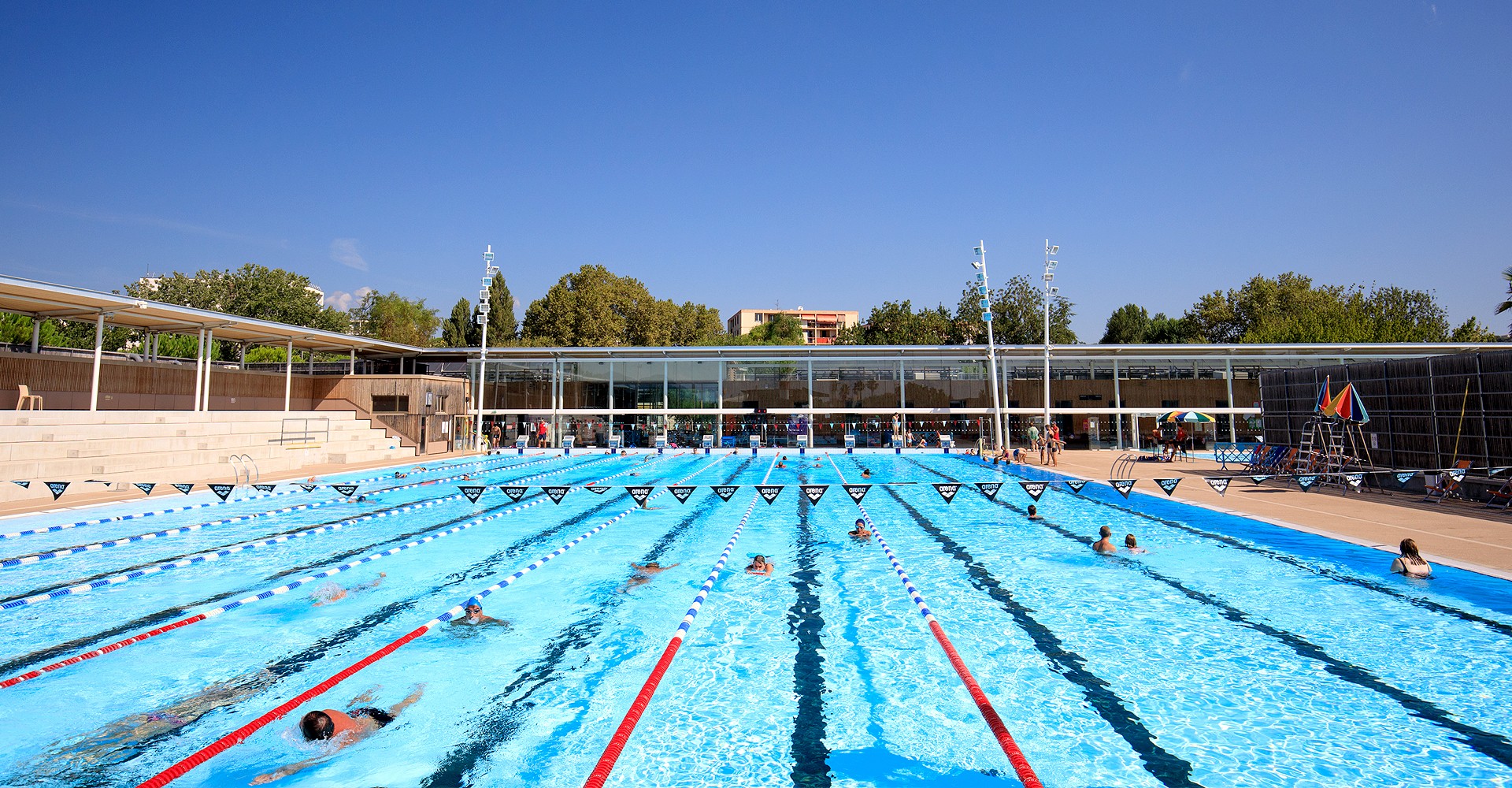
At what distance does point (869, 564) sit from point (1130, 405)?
2495 cm

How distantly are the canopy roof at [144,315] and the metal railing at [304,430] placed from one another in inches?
133

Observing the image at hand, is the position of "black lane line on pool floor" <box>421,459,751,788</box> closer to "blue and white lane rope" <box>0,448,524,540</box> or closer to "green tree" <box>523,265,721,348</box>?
"blue and white lane rope" <box>0,448,524,540</box>

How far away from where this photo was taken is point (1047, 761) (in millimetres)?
3938

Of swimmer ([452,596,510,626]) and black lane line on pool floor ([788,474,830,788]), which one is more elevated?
swimmer ([452,596,510,626])

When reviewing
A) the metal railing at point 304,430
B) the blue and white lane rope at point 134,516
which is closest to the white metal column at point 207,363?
the metal railing at point 304,430

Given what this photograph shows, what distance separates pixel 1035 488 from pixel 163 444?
775 inches

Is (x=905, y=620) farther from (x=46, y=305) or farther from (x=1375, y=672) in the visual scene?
(x=46, y=305)

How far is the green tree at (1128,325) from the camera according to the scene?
66.6 meters

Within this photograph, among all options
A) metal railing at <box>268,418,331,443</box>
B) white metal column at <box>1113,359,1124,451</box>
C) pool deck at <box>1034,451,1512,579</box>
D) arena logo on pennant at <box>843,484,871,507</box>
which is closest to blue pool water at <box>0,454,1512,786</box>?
pool deck at <box>1034,451,1512,579</box>

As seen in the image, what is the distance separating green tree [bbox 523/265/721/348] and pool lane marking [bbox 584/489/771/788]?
3813cm

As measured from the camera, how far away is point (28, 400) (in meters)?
17.5

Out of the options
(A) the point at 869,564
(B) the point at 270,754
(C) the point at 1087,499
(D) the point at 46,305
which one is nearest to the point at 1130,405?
(C) the point at 1087,499

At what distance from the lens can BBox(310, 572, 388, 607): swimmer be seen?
23.5 feet

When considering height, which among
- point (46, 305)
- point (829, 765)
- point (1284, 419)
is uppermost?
point (46, 305)
